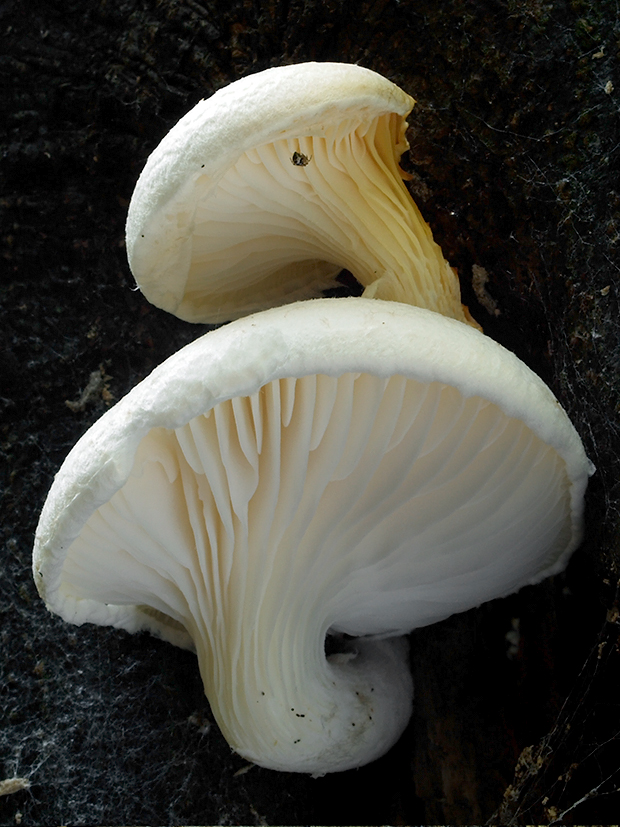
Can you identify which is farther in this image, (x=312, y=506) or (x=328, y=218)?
(x=328, y=218)

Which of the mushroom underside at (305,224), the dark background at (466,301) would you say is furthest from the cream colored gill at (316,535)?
the mushroom underside at (305,224)

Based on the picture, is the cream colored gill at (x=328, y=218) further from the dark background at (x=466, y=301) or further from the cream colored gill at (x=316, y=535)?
the cream colored gill at (x=316, y=535)

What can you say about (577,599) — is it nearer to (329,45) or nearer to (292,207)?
(292,207)

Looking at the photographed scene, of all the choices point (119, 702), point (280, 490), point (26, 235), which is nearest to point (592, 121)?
point (280, 490)

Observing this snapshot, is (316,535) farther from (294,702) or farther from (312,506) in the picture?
(294,702)

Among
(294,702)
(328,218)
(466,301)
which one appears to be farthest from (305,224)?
(294,702)

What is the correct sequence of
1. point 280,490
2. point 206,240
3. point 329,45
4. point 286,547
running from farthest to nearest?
1. point 329,45
2. point 206,240
3. point 286,547
4. point 280,490

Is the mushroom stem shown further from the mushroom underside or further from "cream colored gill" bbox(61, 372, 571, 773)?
the mushroom underside
